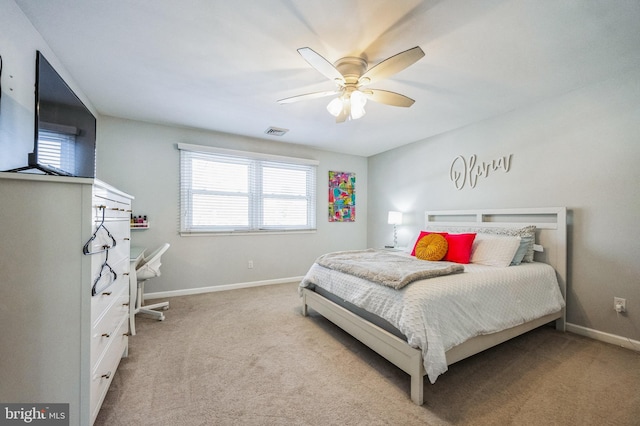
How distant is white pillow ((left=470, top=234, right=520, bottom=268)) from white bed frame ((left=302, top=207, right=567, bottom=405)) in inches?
16.6

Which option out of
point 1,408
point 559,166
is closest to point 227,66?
point 1,408

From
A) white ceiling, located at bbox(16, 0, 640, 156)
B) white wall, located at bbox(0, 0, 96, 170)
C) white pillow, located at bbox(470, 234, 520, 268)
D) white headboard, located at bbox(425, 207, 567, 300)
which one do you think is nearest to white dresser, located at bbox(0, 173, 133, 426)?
white wall, located at bbox(0, 0, 96, 170)

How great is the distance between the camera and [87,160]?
203 centimetres

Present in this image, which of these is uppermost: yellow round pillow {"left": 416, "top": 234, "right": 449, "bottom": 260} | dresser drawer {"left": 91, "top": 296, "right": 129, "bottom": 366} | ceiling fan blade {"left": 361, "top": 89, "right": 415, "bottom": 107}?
ceiling fan blade {"left": 361, "top": 89, "right": 415, "bottom": 107}

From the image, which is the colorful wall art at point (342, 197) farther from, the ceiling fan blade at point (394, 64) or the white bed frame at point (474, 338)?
the ceiling fan blade at point (394, 64)

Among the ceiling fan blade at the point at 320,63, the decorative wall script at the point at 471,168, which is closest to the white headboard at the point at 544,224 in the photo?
the decorative wall script at the point at 471,168

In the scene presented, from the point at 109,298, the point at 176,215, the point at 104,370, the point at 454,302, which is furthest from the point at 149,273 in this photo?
the point at 454,302

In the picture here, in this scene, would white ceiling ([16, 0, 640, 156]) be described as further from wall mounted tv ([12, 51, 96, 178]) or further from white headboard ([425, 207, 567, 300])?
white headboard ([425, 207, 567, 300])

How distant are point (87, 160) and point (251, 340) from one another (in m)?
1.99

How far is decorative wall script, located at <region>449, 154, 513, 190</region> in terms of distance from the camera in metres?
3.14

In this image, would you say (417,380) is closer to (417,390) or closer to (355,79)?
(417,390)

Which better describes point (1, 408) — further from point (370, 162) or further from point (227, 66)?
point (370, 162)

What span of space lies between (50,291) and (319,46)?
213 cm

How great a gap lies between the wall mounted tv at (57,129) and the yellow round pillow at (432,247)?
3115 mm
